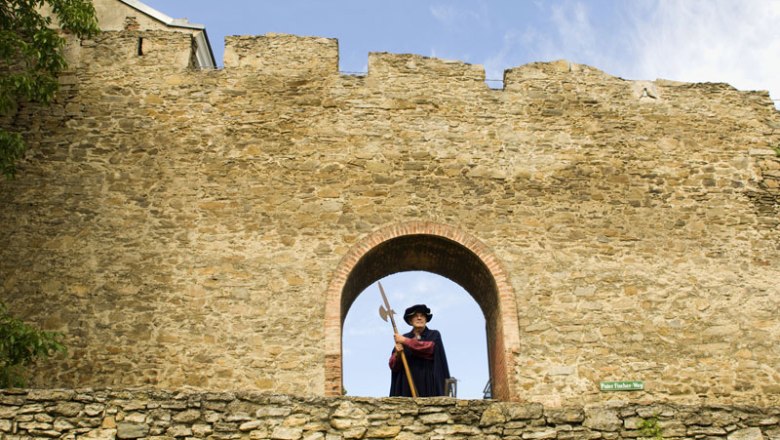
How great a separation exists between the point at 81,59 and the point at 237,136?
257 centimetres

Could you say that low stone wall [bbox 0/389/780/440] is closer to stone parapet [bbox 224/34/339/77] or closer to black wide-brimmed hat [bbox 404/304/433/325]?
black wide-brimmed hat [bbox 404/304/433/325]

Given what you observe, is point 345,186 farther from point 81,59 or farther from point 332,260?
point 81,59

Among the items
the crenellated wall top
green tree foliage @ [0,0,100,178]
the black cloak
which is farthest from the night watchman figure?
green tree foliage @ [0,0,100,178]

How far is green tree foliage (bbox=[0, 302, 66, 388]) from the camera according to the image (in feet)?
30.4

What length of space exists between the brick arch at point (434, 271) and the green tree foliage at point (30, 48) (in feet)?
14.4

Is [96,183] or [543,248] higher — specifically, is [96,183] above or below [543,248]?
above

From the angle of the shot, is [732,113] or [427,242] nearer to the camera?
[427,242]

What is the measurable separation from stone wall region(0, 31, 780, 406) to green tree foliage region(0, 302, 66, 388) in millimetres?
736

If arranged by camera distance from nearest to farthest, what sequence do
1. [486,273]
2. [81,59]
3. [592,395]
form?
1. [592,395]
2. [486,273]
3. [81,59]

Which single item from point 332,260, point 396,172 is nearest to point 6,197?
point 332,260

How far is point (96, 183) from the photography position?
11.3 meters

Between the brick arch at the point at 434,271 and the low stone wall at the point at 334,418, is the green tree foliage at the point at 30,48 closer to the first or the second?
the brick arch at the point at 434,271

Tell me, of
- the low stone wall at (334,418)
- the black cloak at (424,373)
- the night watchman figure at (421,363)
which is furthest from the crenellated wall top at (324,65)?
the low stone wall at (334,418)

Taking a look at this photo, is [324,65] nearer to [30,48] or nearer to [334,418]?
[30,48]
